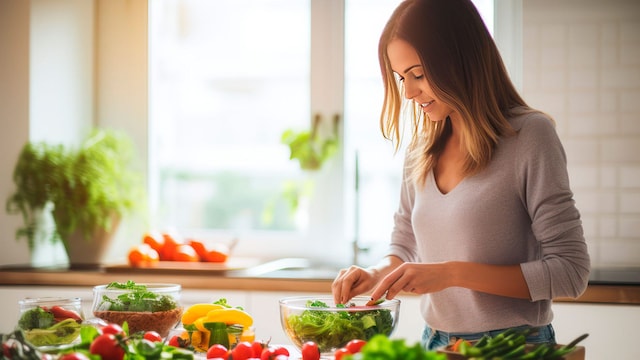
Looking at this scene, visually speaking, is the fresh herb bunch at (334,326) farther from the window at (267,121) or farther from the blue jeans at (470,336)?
the window at (267,121)

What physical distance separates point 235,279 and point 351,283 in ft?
3.96

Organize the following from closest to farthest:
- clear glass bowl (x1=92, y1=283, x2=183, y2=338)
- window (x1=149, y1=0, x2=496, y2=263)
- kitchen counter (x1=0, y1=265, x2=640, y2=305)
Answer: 1. clear glass bowl (x1=92, y1=283, x2=183, y2=338)
2. kitchen counter (x1=0, y1=265, x2=640, y2=305)
3. window (x1=149, y1=0, x2=496, y2=263)

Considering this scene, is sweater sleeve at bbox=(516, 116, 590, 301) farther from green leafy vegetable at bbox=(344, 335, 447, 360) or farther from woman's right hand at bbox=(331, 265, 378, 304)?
green leafy vegetable at bbox=(344, 335, 447, 360)

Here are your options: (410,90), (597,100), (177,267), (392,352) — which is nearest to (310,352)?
(392,352)

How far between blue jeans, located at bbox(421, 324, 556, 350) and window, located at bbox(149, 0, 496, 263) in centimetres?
137

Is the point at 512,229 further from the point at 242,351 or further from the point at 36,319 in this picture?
the point at 36,319

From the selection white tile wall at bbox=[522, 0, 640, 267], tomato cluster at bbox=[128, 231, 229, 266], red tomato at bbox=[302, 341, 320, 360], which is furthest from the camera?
tomato cluster at bbox=[128, 231, 229, 266]

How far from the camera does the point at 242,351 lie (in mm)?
1403

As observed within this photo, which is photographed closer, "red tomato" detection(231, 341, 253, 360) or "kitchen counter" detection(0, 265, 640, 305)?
"red tomato" detection(231, 341, 253, 360)

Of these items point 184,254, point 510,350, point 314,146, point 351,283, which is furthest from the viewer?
Result: point 314,146

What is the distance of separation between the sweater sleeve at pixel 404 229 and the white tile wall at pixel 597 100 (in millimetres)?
1064

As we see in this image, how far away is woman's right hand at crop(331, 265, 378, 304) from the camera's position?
5.28 feet

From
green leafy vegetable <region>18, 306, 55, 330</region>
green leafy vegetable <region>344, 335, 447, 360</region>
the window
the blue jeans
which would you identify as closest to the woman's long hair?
the blue jeans

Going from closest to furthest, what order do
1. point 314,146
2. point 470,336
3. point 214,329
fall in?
point 214,329 < point 470,336 < point 314,146
